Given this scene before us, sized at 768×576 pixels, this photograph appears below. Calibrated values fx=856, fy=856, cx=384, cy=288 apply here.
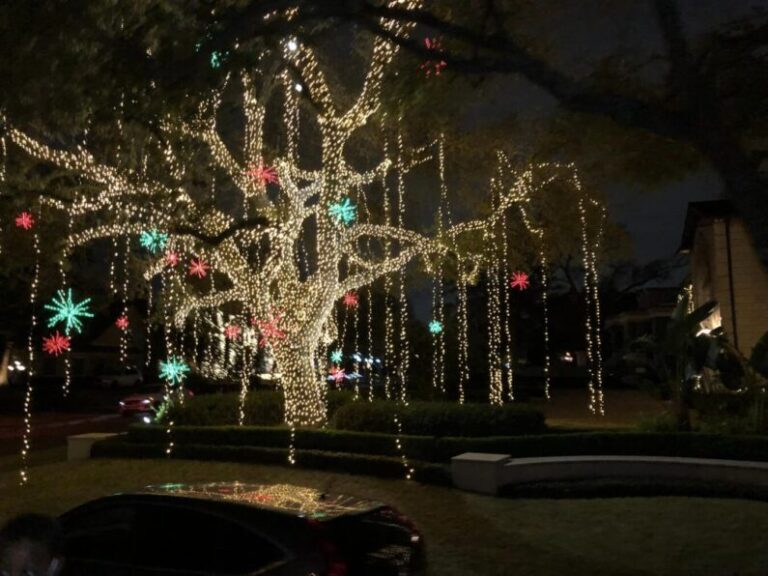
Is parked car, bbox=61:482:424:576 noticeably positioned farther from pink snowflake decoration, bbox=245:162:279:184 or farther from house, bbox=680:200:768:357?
house, bbox=680:200:768:357

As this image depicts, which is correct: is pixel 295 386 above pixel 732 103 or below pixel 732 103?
below

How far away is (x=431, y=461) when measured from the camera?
13977 millimetres

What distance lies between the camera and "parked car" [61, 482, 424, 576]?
507cm

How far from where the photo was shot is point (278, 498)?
5.69m

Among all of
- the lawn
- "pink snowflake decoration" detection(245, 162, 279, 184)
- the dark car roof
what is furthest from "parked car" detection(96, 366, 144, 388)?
the dark car roof

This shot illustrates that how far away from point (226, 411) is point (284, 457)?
13.9ft

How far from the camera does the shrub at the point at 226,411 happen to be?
742 inches

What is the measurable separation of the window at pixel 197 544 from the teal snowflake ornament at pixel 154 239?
38.8 ft

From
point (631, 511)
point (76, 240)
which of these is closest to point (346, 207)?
point (76, 240)

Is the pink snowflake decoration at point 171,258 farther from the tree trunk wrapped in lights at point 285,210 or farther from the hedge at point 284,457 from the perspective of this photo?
the hedge at point 284,457

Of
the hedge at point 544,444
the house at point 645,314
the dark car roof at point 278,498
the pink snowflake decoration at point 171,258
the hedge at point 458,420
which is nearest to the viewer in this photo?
the dark car roof at point 278,498

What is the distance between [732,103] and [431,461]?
7377 millimetres

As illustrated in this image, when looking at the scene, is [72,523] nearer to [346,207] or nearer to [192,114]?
[192,114]

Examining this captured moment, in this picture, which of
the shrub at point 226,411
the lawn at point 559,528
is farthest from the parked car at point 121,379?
the lawn at point 559,528
